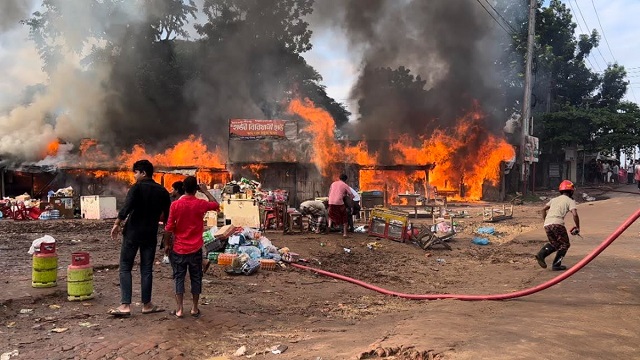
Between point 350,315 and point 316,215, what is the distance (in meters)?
7.10

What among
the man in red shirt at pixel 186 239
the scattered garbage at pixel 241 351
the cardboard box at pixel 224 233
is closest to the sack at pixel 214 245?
the cardboard box at pixel 224 233

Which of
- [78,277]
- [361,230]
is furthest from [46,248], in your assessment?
[361,230]

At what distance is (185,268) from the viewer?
5859 mm

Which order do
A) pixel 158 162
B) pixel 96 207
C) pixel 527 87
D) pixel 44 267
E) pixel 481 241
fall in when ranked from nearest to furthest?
pixel 44 267, pixel 481 241, pixel 96 207, pixel 527 87, pixel 158 162

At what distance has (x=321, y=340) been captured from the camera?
5020mm

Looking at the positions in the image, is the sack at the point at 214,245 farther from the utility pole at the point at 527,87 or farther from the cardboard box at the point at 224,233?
the utility pole at the point at 527,87

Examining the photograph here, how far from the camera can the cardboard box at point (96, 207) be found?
18.7 m

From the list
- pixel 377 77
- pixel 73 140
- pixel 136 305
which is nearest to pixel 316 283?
pixel 136 305

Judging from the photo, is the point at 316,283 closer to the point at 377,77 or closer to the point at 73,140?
the point at 377,77

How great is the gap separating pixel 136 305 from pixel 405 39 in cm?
2691

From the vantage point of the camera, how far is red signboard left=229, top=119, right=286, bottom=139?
21375 millimetres

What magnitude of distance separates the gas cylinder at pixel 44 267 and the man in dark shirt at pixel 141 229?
1.68 m

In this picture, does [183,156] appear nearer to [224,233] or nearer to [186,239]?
[224,233]

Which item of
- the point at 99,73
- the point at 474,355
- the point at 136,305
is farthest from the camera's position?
the point at 99,73
